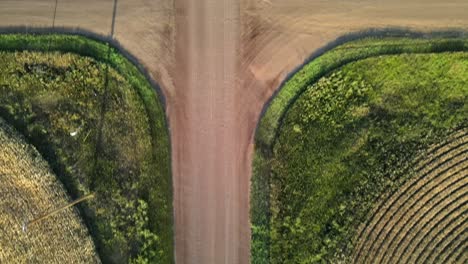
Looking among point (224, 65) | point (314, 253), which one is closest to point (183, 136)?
point (224, 65)

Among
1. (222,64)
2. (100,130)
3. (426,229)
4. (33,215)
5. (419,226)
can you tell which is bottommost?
(426,229)

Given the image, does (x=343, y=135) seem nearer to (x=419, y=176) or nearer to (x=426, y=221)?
(x=419, y=176)

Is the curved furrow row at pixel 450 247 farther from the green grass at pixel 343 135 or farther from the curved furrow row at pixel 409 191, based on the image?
the green grass at pixel 343 135

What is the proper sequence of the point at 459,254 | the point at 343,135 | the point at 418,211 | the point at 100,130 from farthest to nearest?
the point at 100,130 → the point at 343,135 → the point at 418,211 → the point at 459,254

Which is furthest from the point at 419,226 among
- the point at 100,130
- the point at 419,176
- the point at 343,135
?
the point at 100,130

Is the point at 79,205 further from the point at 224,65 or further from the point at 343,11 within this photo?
the point at 343,11

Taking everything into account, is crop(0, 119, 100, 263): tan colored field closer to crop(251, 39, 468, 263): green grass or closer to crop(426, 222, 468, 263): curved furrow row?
crop(251, 39, 468, 263): green grass

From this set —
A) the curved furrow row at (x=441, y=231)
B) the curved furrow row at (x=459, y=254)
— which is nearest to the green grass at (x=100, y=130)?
the curved furrow row at (x=441, y=231)
